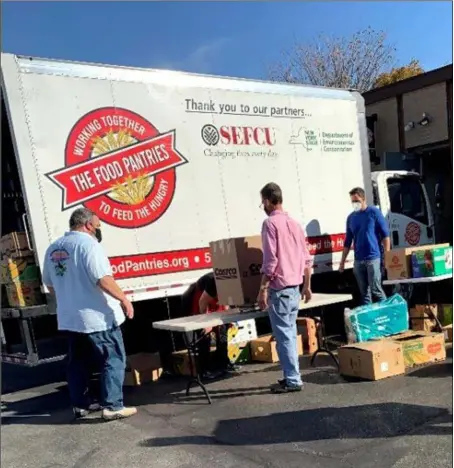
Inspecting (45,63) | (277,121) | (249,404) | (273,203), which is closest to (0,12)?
(45,63)

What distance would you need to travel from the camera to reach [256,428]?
178 inches

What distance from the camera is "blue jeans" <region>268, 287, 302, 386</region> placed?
5.37 m

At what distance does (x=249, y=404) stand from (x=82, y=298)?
5.60ft

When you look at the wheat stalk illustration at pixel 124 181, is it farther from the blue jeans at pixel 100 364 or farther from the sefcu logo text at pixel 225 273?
the blue jeans at pixel 100 364

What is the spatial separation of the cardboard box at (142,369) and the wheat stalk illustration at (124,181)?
1732 millimetres

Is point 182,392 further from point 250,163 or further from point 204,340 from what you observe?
point 250,163

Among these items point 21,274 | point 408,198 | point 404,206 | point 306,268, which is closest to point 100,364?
point 21,274

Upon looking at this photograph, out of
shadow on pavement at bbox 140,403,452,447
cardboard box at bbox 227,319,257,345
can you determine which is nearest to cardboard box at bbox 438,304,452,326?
cardboard box at bbox 227,319,257,345

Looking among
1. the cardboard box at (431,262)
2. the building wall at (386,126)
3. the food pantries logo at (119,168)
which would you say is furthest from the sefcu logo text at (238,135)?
the building wall at (386,126)

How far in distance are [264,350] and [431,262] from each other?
2.22 m

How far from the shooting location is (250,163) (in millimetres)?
6949

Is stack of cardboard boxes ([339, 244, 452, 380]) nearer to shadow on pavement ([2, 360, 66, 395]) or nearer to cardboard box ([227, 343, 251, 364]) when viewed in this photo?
cardboard box ([227, 343, 251, 364])

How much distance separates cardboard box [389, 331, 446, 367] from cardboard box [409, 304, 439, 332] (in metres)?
1.18

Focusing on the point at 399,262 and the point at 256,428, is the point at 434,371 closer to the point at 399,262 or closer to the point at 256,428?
the point at 399,262
